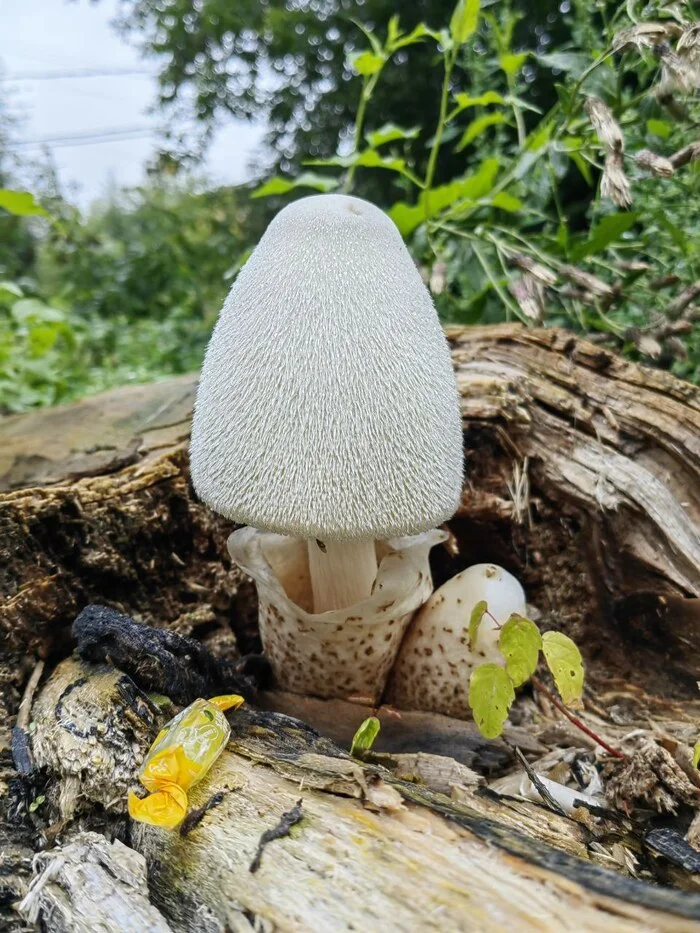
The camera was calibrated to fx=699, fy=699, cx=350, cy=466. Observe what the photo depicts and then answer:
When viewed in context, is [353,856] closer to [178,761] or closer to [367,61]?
[178,761]

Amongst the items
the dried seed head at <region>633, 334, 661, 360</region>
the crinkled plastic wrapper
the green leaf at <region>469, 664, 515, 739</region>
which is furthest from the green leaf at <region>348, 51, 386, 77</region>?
the green leaf at <region>469, 664, 515, 739</region>

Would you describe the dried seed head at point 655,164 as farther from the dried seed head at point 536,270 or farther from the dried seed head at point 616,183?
the dried seed head at point 536,270

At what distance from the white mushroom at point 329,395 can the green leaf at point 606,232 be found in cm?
95

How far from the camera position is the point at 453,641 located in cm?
148

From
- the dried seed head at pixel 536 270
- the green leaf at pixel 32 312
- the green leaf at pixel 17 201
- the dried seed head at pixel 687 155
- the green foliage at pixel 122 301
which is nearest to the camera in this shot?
the dried seed head at pixel 687 155

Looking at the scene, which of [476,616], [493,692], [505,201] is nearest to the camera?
[493,692]

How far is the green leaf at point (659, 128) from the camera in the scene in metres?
1.84

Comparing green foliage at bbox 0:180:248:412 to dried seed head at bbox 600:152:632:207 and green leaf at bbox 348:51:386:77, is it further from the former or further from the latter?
dried seed head at bbox 600:152:632:207

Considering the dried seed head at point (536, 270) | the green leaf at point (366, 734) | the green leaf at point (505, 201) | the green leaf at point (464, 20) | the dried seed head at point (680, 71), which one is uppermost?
the green leaf at point (464, 20)

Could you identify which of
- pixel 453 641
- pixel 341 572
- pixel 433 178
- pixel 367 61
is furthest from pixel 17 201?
pixel 433 178

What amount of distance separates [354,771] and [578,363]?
3.98 ft

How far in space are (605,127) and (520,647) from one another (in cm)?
106

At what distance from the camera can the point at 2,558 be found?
4.65 feet

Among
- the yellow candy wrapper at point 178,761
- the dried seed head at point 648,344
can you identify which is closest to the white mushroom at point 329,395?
the yellow candy wrapper at point 178,761
